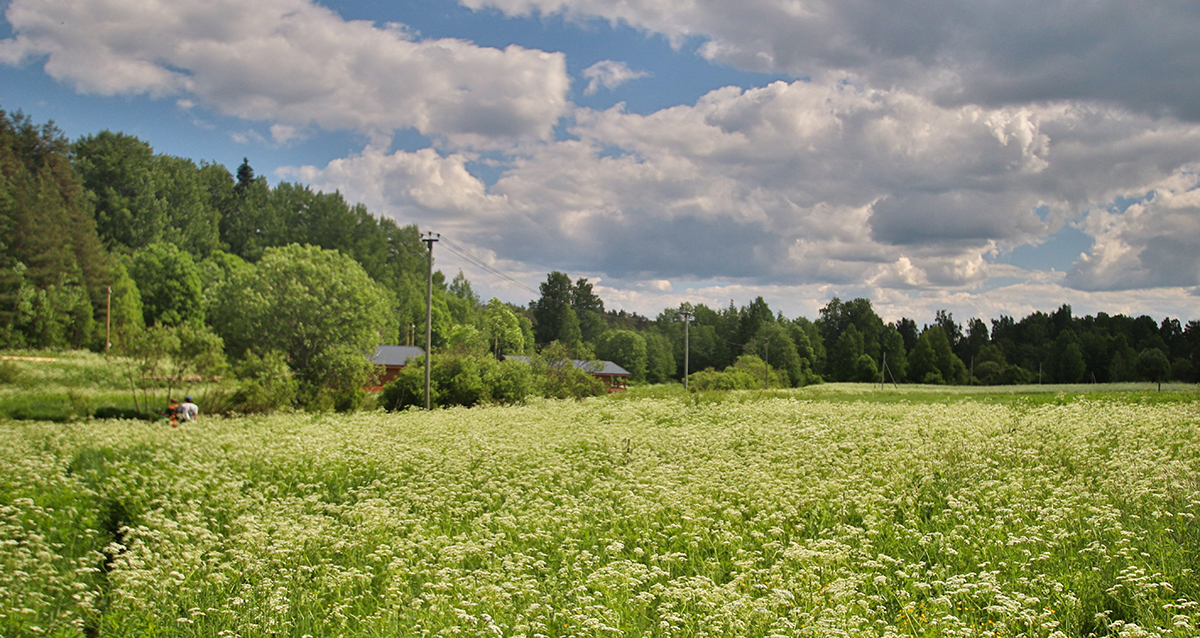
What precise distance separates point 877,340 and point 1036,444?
99.9 m

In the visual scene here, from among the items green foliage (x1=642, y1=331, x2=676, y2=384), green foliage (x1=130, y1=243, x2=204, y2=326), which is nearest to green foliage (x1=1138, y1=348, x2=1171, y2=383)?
green foliage (x1=642, y1=331, x2=676, y2=384)

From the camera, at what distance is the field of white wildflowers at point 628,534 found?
230 inches

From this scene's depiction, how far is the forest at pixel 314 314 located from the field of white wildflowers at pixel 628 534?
59.2ft

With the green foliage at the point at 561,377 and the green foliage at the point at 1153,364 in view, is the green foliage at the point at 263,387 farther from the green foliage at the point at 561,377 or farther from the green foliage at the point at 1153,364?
the green foliage at the point at 1153,364

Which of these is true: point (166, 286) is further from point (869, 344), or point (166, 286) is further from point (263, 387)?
point (869, 344)

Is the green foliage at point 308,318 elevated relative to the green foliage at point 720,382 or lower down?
elevated

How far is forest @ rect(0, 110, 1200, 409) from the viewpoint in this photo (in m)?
36.3

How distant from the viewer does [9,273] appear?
158 ft

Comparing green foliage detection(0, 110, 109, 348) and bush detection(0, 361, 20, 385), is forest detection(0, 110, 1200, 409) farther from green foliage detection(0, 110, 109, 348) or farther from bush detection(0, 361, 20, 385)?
bush detection(0, 361, 20, 385)

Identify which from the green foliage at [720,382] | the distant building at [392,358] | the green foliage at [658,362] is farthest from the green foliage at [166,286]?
the green foliage at [658,362]

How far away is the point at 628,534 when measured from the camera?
852cm

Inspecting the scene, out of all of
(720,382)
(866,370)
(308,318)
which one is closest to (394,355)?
(308,318)

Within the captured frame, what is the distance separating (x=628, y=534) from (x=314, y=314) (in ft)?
108

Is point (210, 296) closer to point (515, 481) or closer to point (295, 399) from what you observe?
point (295, 399)
